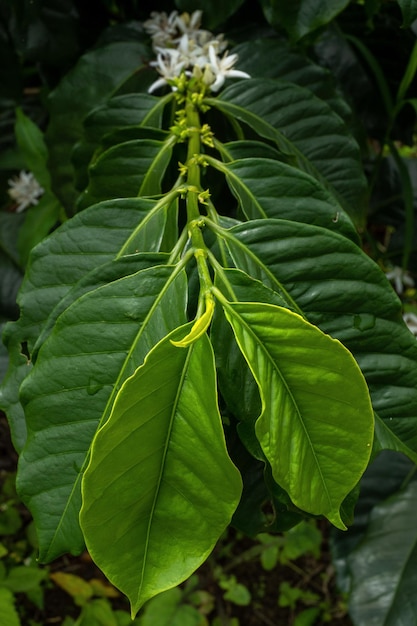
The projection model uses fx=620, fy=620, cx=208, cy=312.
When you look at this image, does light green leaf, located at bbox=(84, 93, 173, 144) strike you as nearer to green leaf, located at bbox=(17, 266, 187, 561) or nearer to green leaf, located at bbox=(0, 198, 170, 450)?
green leaf, located at bbox=(0, 198, 170, 450)

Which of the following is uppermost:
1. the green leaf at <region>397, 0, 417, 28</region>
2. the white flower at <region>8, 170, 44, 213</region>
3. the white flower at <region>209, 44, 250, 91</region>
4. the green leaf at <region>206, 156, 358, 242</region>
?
the green leaf at <region>397, 0, 417, 28</region>

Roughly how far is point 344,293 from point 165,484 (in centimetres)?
21

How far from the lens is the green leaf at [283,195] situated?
56cm

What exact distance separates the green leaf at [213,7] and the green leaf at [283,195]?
0.95ft

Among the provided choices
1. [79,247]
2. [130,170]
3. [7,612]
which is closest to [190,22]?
[130,170]

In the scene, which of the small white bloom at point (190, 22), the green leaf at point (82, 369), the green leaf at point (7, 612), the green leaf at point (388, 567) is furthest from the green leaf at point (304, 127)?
the green leaf at point (7, 612)

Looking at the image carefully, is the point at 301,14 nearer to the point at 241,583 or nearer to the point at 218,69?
the point at 218,69

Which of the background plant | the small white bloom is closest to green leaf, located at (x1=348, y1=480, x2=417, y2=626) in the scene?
the background plant

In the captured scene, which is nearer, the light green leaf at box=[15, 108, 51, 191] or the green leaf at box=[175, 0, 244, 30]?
the green leaf at box=[175, 0, 244, 30]

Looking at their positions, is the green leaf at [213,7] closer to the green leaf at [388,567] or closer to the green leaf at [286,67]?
the green leaf at [286,67]

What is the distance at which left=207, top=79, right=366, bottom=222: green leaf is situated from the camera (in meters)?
0.70

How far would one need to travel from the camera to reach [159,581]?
40 cm

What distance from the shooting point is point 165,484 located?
0.41 metres

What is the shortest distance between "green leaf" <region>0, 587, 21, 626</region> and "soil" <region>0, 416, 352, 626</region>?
0.47 m
